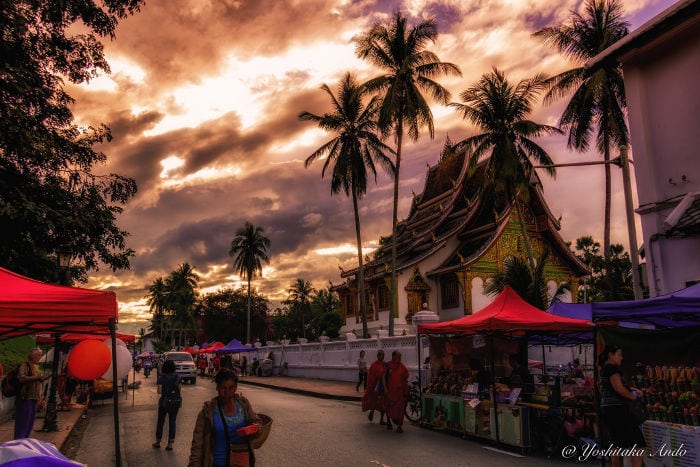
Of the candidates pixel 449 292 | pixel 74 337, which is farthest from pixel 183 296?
pixel 74 337

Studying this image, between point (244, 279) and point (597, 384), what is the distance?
5621cm

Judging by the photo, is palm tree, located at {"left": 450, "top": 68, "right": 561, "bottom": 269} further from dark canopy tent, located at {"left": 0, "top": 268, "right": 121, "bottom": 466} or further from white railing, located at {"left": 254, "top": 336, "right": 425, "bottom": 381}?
dark canopy tent, located at {"left": 0, "top": 268, "right": 121, "bottom": 466}

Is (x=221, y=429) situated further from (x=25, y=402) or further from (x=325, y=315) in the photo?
(x=325, y=315)

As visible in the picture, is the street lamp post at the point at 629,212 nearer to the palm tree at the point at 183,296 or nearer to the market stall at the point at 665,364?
the market stall at the point at 665,364

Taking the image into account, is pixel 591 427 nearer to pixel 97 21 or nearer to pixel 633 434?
pixel 633 434

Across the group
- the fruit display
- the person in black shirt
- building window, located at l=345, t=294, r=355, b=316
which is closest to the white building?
the fruit display

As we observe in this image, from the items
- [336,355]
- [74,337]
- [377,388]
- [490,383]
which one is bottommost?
[336,355]

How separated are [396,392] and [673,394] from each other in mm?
6075

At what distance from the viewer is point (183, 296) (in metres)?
82.7

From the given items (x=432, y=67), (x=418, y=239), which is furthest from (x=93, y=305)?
(x=418, y=239)

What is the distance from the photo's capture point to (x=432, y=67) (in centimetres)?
2962

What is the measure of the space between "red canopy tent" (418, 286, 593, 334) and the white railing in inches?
378

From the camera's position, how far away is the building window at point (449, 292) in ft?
115

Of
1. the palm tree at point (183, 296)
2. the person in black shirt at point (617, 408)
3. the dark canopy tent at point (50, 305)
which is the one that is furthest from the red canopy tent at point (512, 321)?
the palm tree at point (183, 296)
